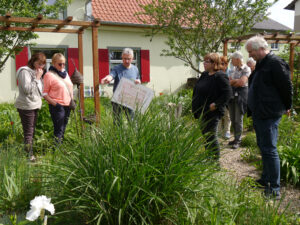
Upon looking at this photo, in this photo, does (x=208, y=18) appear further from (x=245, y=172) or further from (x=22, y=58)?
(x=22, y=58)

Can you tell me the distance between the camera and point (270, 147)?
11.1 ft

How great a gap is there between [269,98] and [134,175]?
1888 millimetres

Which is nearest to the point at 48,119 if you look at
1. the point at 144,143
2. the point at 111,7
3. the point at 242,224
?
the point at 144,143

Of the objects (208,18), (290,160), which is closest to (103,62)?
(208,18)

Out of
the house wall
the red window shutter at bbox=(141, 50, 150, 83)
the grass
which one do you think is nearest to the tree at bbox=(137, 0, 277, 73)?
the house wall

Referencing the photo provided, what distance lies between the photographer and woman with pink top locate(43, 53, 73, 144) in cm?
449

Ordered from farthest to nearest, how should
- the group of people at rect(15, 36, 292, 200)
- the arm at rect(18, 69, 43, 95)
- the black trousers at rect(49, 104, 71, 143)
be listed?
the black trousers at rect(49, 104, 71, 143)
the arm at rect(18, 69, 43, 95)
the group of people at rect(15, 36, 292, 200)

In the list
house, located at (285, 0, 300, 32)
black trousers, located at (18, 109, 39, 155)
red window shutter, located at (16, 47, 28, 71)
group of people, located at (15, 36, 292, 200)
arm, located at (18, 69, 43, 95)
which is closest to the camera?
group of people, located at (15, 36, 292, 200)

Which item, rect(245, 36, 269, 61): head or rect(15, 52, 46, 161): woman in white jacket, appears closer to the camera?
rect(245, 36, 269, 61): head

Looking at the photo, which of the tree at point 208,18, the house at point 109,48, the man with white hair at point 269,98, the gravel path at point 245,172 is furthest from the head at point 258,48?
the house at point 109,48

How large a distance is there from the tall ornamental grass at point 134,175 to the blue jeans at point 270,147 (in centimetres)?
123

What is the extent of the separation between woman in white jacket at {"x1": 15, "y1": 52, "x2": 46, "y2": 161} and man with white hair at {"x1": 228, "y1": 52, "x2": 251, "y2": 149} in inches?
138

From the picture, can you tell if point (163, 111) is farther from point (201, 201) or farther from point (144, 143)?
point (201, 201)

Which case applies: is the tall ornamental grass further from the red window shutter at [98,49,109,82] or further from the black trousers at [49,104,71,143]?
the red window shutter at [98,49,109,82]
